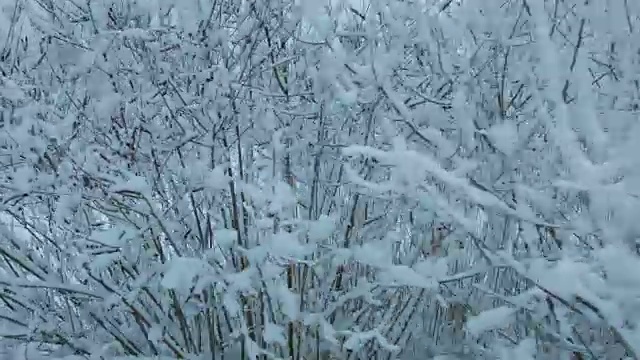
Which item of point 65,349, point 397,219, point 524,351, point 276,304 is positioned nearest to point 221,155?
point 276,304

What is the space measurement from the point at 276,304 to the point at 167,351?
0.62m

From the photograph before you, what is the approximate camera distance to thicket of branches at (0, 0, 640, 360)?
9.73 ft

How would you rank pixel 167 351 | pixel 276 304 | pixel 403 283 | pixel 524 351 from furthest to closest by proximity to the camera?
1. pixel 167 351
2. pixel 276 304
3. pixel 403 283
4. pixel 524 351

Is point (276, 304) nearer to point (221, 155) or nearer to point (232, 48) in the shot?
point (221, 155)

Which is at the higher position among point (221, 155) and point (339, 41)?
point (339, 41)

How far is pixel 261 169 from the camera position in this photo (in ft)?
11.6

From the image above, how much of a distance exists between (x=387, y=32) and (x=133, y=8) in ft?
3.80

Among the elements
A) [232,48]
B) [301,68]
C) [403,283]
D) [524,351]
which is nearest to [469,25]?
[301,68]

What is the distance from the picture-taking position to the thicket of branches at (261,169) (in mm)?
2967

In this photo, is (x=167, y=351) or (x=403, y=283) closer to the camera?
(x=403, y=283)

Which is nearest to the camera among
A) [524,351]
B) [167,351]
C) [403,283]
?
[524,351]

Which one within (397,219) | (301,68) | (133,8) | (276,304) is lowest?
(276,304)

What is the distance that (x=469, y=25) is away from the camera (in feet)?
11.2

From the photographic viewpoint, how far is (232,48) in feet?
11.4
